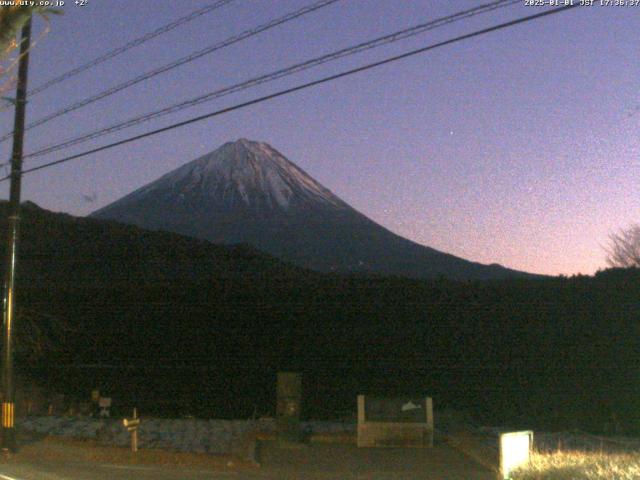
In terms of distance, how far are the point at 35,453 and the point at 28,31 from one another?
8.80 meters

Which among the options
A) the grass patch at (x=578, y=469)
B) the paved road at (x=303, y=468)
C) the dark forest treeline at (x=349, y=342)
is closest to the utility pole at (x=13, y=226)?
the paved road at (x=303, y=468)

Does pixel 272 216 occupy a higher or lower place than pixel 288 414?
higher

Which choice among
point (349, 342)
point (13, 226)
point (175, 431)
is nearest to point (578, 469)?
point (13, 226)

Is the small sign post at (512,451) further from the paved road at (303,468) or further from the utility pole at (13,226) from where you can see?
the utility pole at (13,226)

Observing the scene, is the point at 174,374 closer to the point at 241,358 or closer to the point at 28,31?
the point at 241,358

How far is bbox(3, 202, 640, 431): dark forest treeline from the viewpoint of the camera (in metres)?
29.6

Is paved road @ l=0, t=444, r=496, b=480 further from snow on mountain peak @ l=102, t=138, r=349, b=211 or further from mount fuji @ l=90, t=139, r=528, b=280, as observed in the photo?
snow on mountain peak @ l=102, t=138, r=349, b=211

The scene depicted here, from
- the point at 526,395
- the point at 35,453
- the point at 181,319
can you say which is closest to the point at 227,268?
the point at 181,319

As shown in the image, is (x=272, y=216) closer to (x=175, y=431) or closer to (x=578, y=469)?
(x=175, y=431)

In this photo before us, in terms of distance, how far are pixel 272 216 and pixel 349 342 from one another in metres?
55.1

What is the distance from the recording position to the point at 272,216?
86938 mm

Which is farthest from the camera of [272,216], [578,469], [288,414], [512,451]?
[272,216]

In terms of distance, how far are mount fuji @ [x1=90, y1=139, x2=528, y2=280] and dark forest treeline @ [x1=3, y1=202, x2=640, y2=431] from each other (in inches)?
1009

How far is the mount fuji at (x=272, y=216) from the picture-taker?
6738cm
